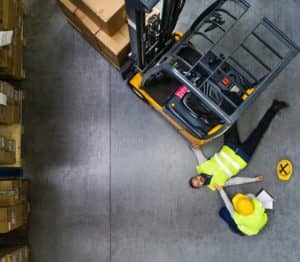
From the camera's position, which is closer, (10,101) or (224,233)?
(10,101)

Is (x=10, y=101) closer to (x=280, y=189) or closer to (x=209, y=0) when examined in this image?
(x=209, y=0)

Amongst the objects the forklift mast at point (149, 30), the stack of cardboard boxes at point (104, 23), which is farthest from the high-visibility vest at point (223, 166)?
the stack of cardboard boxes at point (104, 23)

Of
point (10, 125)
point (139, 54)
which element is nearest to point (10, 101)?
point (10, 125)

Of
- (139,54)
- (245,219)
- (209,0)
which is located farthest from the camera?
(209,0)

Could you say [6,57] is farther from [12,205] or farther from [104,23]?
[12,205]

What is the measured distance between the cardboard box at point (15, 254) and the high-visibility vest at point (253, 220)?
2.51 metres

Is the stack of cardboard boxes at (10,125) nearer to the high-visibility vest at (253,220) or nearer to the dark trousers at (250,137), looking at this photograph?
the dark trousers at (250,137)

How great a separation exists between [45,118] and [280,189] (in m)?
3.12

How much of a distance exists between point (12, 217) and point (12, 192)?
28 centimetres

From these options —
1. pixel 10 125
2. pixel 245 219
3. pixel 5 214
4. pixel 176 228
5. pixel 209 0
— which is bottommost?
pixel 5 214

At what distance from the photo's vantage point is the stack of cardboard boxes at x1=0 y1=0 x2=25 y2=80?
4.31 m

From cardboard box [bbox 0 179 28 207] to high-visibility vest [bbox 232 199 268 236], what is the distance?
99.4 inches

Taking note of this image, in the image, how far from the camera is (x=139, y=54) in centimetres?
404

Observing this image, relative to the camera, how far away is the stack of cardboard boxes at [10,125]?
432 centimetres
